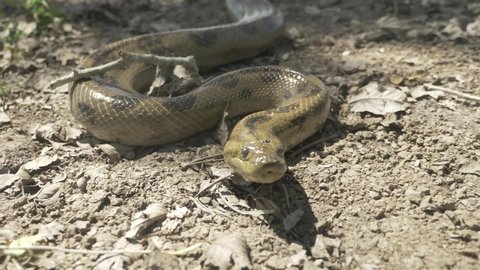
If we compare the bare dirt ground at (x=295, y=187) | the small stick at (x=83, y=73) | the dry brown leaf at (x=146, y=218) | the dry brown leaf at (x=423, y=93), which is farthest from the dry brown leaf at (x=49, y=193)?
the dry brown leaf at (x=423, y=93)

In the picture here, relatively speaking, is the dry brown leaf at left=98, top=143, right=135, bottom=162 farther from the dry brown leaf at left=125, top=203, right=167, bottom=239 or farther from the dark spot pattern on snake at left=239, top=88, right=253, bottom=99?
the dark spot pattern on snake at left=239, top=88, right=253, bottom=99

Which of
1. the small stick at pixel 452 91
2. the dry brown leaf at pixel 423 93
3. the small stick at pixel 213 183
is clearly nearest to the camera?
the small stick at pixel 213 183

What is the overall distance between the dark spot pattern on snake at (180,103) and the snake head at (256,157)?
0.84 m

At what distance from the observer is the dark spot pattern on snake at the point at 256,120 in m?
4.97

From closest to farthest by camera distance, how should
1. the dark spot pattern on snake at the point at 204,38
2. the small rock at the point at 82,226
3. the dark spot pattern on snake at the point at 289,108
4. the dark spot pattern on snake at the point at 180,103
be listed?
the small rock at the point at 82,226 → the dark spot pattern on snake at the point at 289,108 → the dark spot pattern on snake at the point at 180,103 → the dark spot pattern on snake at the point at 204,38

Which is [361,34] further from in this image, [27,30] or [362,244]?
[27,30]

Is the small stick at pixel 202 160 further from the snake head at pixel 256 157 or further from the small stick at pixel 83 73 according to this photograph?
the small stick at pixel 83 73

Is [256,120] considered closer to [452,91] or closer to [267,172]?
[267,172]

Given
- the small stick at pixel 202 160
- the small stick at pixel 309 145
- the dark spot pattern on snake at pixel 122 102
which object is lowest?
the small stick at pixel 309 145

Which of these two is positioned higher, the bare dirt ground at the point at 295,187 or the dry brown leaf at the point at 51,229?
the dry brown leaf at the point at 51,229

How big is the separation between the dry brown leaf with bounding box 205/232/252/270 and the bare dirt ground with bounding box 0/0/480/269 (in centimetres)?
1

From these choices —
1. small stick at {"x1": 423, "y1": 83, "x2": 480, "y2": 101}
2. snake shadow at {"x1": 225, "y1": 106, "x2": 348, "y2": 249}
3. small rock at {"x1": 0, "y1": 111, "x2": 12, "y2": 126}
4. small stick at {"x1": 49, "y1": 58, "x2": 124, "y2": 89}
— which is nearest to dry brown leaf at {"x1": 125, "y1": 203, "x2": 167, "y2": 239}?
snake shadow at {"x1": 225, "y1": 106, "x2": 348, "y2": 249}

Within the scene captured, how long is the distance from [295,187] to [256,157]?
0.57m

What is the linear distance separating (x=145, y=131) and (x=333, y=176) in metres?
1.97
